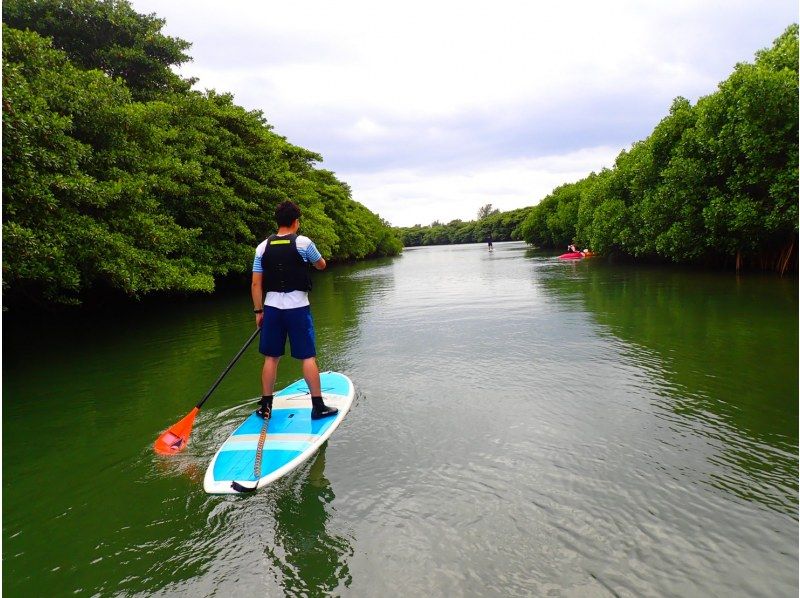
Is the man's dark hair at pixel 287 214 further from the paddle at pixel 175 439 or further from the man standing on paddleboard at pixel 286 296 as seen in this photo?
the paddle at pixel 175 439

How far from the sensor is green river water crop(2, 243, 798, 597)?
3242mm

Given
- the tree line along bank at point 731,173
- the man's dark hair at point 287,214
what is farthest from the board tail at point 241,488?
the tree line along bank at point 731,173

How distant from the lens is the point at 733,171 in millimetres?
21312


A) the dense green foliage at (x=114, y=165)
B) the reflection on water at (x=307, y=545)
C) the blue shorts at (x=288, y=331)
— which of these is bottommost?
the reflection on water at (x=307, y=545)

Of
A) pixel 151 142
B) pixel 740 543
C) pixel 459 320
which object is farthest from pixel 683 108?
pixel 740 543

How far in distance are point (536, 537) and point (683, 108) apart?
28505 millimetres

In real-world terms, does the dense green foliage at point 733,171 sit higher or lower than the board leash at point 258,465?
higher

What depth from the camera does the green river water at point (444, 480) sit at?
10.6 feet

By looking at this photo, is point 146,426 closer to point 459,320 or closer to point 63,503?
point 63,503

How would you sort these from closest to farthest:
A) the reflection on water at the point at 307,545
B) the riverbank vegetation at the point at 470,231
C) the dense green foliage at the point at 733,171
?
the reflection on water at the point at 307,545
the dense green foliage at the point at 733,171
the riverbank vegetation at the point at 470,231

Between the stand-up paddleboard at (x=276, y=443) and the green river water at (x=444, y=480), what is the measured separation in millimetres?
216

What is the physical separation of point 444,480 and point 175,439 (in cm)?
299

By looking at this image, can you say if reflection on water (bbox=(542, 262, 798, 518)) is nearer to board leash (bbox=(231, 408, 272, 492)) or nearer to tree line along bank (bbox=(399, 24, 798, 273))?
board leash (bbox=(231, 408, 272, 492))

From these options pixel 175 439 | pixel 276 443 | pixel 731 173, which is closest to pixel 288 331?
pixel 276 443
